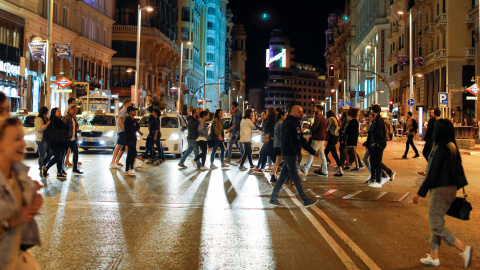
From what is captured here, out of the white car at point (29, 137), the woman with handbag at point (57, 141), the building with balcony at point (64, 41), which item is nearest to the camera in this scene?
→ the woman with handbag at point (57, 141)

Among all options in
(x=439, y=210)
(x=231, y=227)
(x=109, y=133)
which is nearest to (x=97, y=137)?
(x=109, y=133)

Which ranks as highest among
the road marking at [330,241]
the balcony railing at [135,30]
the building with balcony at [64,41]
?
the balcony railing at [135,30]

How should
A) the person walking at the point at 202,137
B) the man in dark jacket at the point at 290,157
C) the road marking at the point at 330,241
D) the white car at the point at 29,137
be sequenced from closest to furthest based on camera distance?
the road marking at the point at 330,241 → the man in dark jacket at the point at 290,157 → the person walking at the point at 202,137 → the white car at the point at 29,137

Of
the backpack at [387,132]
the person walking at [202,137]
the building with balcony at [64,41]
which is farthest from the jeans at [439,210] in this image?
the building with balcony at [64,41]

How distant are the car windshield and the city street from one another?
38.0 ft

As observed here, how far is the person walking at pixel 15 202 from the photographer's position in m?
3.49

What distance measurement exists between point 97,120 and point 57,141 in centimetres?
1163

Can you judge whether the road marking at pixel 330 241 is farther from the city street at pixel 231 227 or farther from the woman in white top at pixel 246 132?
the woman in white top at pixel 246 132

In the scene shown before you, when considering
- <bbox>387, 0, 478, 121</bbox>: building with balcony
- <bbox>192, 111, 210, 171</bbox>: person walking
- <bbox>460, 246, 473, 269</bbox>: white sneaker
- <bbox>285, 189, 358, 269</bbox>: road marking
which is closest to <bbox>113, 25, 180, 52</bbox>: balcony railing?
<bbox>387, 0, 478, 121</bbox>: building with balcony

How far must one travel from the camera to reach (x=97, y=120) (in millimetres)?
25203

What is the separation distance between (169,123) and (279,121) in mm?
10107

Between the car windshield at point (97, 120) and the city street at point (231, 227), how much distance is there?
11.6 m

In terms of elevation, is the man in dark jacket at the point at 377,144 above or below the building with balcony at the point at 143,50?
below

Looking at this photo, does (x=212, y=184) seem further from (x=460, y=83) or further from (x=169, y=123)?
(x=460, y=83)
